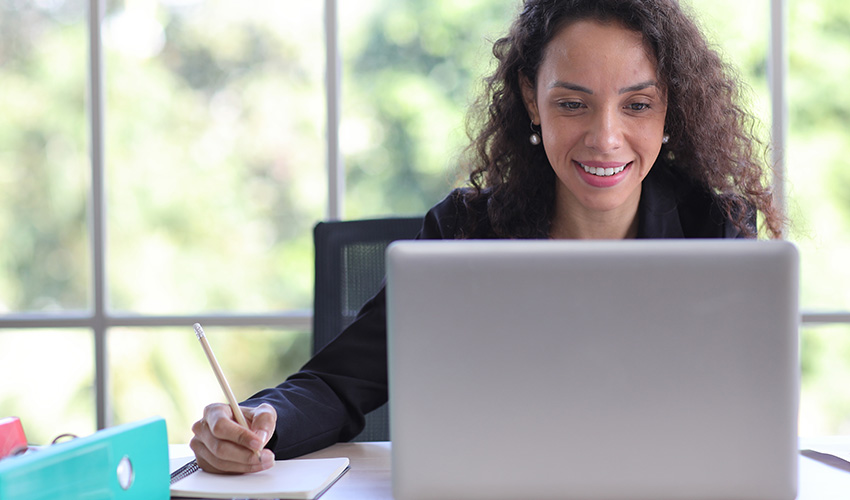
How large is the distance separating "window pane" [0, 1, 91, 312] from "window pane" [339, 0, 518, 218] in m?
1.05

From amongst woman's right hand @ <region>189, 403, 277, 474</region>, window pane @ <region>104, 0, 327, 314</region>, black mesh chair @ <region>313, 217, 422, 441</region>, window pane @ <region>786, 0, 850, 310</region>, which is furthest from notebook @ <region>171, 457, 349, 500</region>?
window pane @ <region>786, 0, 850, 310</region>

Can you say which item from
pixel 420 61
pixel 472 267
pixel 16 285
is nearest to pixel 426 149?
pixel 420 61

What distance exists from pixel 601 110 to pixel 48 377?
8.37ft

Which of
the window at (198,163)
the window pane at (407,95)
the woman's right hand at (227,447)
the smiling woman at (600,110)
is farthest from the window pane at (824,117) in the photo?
the woman's right hand at (227,447)

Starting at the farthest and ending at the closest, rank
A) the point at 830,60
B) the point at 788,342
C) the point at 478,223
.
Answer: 1. the point at 830,60
2. the point at 478,223
3. the point at 788,342

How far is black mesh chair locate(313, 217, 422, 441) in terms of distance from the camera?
1477 mm

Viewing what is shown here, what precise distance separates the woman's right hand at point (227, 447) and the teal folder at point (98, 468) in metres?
0.09

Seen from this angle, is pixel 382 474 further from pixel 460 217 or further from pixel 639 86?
pixel 639 86

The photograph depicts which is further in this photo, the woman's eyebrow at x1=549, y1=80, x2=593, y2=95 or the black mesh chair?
the black mesh chair

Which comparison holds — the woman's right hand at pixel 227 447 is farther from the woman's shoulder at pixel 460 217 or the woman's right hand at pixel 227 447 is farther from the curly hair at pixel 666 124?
the curly hair at pixel 666 124

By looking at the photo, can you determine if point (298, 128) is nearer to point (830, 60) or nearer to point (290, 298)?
point (290, 298)

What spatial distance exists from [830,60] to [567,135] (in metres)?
2.65

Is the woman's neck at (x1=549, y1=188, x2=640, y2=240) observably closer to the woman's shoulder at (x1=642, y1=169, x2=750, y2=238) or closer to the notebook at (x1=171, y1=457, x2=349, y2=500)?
the woman's shoulder at (x1=642, y1=169, x2=750, y2=238)

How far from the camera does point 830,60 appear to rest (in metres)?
3.45
